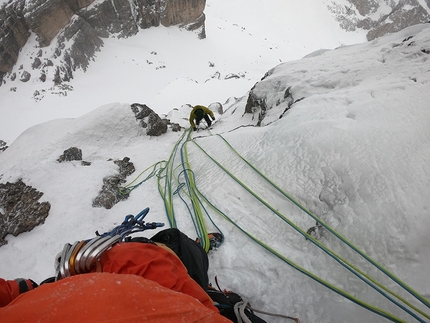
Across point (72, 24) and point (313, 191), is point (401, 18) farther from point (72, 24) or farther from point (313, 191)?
point (313, 191)

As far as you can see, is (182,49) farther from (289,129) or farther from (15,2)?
(289,129)

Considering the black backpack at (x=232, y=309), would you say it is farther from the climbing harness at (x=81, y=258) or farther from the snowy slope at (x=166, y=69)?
the snowy slope at (x=166, y=69)

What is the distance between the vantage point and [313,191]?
80.0 inches

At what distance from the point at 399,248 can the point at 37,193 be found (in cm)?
390

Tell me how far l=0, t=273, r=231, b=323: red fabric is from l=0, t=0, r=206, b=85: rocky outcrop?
17.4 m

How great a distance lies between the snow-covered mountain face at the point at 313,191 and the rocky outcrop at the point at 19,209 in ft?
0.36

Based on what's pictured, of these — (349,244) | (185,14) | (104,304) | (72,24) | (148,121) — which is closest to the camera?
(104,304)

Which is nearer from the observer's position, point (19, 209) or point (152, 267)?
point (152, 267)

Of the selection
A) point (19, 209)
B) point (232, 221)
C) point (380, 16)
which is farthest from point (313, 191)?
point (380, 16)

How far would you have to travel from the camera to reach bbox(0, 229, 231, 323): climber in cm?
71

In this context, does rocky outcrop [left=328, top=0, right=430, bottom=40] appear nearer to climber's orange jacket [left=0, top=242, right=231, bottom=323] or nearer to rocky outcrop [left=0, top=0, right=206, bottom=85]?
rocky outcrop [left=0, top=0, right=206, bottom=85]

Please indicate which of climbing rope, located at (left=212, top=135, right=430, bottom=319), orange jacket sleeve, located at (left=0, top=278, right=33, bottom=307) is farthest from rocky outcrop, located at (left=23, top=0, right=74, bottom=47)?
orange jacket sleeve, located at (left=0, top=278, right=33, bottom=307)

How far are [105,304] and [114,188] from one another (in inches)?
111

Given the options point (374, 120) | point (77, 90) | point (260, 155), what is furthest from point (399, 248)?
point (77, 90)
